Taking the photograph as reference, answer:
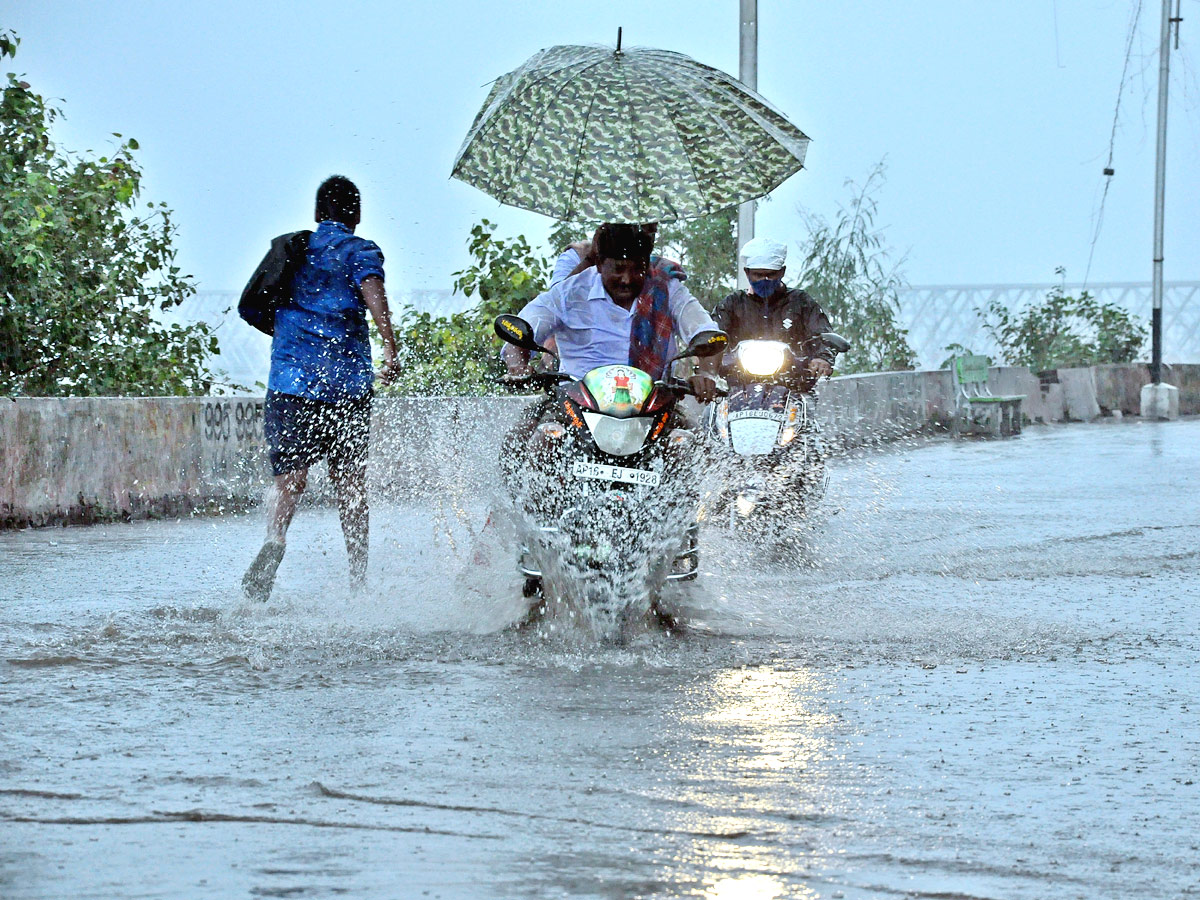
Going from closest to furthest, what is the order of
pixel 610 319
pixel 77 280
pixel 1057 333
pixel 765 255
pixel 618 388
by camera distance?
pixel 618 388, pixel 610 319, pixel 765 255, pixel 77 280, pixel 1057 333

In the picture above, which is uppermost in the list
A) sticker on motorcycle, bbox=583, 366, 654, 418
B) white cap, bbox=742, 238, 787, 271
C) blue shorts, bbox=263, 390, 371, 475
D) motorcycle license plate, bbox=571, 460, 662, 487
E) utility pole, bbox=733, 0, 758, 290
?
utility pole, bbox=733, 0, 758, 290

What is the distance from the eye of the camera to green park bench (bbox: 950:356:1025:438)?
23.0 meters

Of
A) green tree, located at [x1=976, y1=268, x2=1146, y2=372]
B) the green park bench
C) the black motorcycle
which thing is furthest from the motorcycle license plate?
green tree, located at [x1=976, y1=268, x2=1146, y2=372]

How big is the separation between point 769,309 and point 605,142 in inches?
109

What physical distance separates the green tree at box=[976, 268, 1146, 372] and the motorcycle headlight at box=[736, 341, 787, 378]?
65.2 feet

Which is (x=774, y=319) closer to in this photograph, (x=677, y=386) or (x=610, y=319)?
(x=610, y=319)

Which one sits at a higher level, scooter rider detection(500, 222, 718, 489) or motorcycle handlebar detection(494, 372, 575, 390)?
scooter rider detection(500, 222, 718, 489)

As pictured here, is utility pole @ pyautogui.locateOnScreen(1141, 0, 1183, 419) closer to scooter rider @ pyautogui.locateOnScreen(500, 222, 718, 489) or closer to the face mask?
the face mask

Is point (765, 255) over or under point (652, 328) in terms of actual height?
over

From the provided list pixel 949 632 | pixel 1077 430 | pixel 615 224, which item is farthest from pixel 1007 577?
pixel 1077 430

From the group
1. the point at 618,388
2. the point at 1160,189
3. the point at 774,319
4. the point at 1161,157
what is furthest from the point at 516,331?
the point at 1161,157

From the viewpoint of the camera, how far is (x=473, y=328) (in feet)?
53.3

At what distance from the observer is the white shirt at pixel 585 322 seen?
291 inches

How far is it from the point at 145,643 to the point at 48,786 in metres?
2.26
